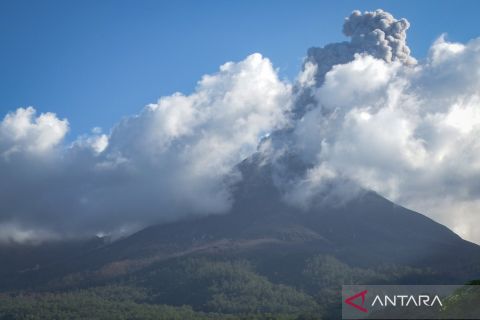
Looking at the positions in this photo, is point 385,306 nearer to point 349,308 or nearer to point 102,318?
point 349,308

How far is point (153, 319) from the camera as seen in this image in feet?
627

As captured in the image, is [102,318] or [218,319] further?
[102,318]

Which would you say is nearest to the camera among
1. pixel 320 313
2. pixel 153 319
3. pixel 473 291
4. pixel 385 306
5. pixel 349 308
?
pixel 473 291

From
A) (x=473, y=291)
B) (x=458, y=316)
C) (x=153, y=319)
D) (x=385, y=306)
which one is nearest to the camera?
(x=458, y=316)

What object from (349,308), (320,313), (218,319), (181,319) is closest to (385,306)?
(349,308)

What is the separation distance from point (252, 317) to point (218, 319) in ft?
35.0

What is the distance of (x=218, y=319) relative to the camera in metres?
177

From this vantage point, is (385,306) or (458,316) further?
(385,306)

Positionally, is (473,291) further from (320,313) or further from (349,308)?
(320,313)

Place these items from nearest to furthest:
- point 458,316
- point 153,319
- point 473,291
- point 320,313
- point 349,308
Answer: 1. point 458,316
2. point 473,291
3. point 349,308
4. point 320,313
5. point 153,319

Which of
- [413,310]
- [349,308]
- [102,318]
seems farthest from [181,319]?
[413,310]

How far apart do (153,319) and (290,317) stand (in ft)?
153

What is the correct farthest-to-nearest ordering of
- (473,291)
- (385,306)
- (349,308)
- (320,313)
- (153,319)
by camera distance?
(153,319), (320,313), (349,308), (385,306), (473,291)

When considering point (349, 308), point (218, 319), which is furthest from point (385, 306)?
point (218, 319)
